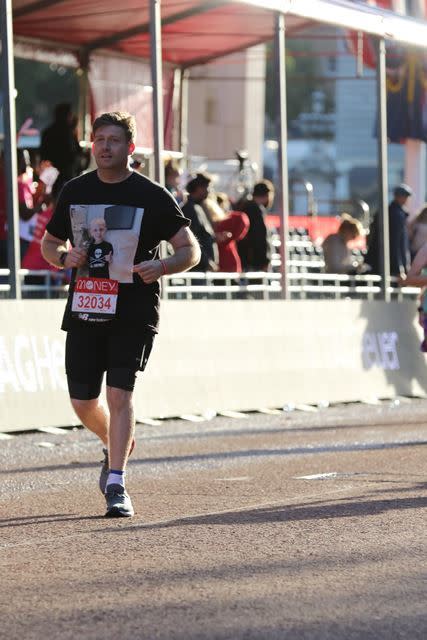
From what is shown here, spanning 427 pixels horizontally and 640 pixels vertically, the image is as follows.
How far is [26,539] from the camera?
27.0ft

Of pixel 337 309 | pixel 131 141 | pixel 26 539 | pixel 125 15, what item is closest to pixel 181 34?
pixel 125 15

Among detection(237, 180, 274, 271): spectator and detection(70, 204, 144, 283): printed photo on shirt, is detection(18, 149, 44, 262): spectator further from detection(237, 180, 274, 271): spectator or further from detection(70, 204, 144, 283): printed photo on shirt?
detection(70, 204, 144, 283): printed photo on shirt

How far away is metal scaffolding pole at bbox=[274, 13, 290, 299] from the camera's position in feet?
61.2

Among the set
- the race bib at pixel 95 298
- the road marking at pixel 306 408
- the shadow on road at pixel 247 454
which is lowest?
the road marking at pixel 306 408

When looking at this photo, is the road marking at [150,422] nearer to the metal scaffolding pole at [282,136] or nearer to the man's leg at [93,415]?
the metal scaffolding pole at [282,136]

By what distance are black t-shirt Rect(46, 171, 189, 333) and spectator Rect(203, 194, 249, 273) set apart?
31.8ft

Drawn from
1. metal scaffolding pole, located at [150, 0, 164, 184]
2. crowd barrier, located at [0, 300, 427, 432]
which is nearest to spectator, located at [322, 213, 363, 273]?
crowd barrier, located at [0, 300, 427, 432]

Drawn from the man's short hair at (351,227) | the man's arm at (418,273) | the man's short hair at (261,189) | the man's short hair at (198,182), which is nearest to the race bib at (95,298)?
the man's arm at (418,273)

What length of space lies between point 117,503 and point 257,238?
10.8 m

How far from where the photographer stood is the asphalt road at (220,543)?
20.2 feet

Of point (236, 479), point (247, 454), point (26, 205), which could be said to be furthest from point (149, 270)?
point (26, 205)

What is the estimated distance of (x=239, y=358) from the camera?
17359 millimetres

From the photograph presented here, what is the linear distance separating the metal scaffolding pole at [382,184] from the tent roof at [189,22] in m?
0.47

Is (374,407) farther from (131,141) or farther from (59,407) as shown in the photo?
(131,141)
